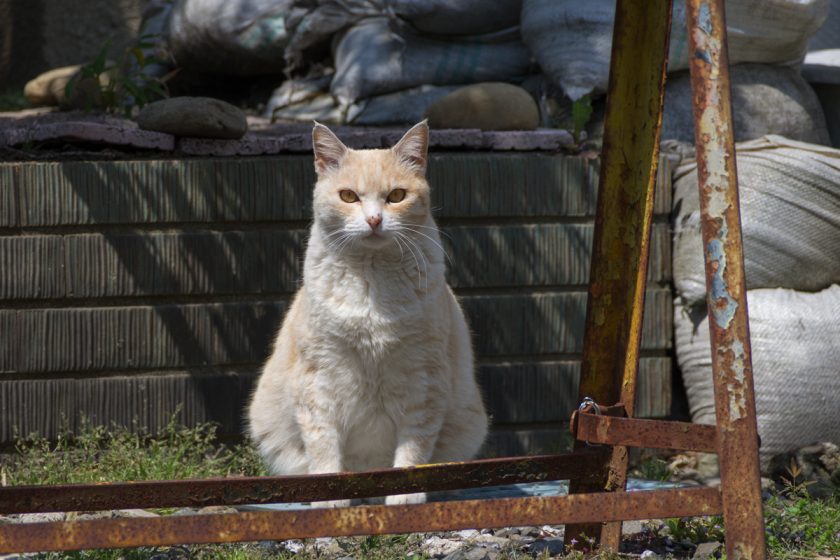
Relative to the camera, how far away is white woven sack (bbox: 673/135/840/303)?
Result: 158 inches

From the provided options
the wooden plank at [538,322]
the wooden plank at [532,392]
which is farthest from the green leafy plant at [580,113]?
the wooden plank at [532,392]

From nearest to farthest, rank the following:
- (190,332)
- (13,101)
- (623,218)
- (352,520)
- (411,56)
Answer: (352,520) < (623,218) < (190,332) < (411,56) < (13,101)

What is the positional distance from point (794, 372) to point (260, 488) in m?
2.49

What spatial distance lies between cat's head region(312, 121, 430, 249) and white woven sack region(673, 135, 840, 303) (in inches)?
59.0

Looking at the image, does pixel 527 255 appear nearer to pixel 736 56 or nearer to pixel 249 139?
pixel 249 139

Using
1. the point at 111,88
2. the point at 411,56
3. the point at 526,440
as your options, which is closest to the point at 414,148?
the point at 526,440

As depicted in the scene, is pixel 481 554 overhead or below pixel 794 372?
below

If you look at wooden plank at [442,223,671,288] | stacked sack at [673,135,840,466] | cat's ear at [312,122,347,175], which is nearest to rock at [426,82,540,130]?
wooden plank at [442,223,671,288]

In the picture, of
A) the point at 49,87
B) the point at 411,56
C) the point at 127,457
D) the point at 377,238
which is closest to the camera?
the point at 377,238

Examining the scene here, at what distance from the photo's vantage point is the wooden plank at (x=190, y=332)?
3895 mm

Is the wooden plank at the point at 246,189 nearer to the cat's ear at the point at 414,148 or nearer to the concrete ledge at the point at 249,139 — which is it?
the concrete ledge at the point at 249,139

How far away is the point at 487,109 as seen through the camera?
14.3 feet

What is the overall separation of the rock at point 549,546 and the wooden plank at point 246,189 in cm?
166

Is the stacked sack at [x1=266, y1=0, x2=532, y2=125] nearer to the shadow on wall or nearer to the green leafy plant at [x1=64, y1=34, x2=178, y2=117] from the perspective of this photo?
the green leafy plant at [x1=64, y1=34, x2=178, y2=117]
